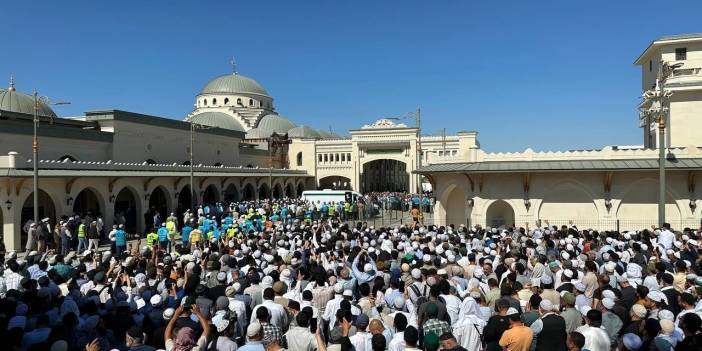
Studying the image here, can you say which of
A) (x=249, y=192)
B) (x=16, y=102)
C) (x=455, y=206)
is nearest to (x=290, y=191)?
(x=249, y=192)

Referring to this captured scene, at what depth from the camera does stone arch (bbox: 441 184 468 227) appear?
2552cm

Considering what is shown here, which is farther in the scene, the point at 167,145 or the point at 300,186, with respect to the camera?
the point at 300,186

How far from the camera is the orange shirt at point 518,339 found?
18.6 feet

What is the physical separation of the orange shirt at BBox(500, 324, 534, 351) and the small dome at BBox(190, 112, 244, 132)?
53.5 meters

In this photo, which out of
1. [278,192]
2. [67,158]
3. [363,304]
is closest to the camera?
[363,304]

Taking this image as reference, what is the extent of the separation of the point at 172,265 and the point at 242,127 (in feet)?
173

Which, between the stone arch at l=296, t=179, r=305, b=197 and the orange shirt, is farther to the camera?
the stone arch at l=296, t=179, r=305, b=197

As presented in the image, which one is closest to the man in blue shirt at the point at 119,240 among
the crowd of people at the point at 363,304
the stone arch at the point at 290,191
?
the crowd of people at the point at 363,304

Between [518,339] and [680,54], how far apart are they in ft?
95.5

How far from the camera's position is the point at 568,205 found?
21969 mm

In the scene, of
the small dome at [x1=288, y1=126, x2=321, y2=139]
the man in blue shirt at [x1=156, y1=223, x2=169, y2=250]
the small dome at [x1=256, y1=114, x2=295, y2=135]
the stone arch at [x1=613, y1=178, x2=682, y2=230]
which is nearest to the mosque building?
the stone arch at [x1=613, y1=178, x2=682, y2=230]

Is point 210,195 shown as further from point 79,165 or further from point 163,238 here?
point 163,238

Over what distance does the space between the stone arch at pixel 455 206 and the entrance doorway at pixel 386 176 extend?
→ 30351mm

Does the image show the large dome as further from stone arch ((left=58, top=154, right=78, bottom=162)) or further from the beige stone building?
Result: the beige stone building
